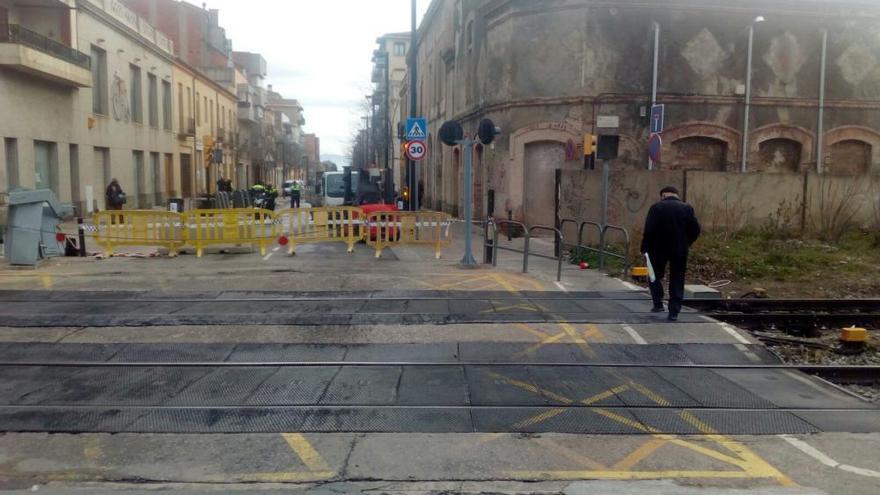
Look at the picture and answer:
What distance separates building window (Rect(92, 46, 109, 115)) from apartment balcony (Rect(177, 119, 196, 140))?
11992 millimetres

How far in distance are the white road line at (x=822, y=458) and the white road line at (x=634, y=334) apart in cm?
287

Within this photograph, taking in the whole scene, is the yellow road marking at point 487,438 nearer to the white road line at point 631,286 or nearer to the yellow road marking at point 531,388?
the yellow road marking at point 531,388

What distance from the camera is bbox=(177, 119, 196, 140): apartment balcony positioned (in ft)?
142

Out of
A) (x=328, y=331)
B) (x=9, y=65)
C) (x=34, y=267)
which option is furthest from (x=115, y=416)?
(x=9, y=65)

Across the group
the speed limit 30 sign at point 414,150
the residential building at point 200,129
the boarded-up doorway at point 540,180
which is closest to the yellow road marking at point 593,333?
the speed limit 30 sign at point 414,150

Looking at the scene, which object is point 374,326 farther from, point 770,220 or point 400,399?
point 770,220

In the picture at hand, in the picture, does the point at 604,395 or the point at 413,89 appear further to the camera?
the point at 413,89

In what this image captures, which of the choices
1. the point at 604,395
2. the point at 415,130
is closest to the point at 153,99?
the point at 415,130

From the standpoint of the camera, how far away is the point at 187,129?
4491 centimetres

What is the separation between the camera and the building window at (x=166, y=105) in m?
39.9

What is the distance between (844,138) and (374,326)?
65.0 feet

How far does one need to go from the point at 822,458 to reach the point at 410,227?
11791 mm

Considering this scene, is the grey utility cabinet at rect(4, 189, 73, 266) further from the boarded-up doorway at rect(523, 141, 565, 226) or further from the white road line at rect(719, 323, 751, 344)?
the boarded-up doorway at rect(523, 141, 565, 226)

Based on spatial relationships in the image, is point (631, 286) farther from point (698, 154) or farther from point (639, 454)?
point (698, 154)
